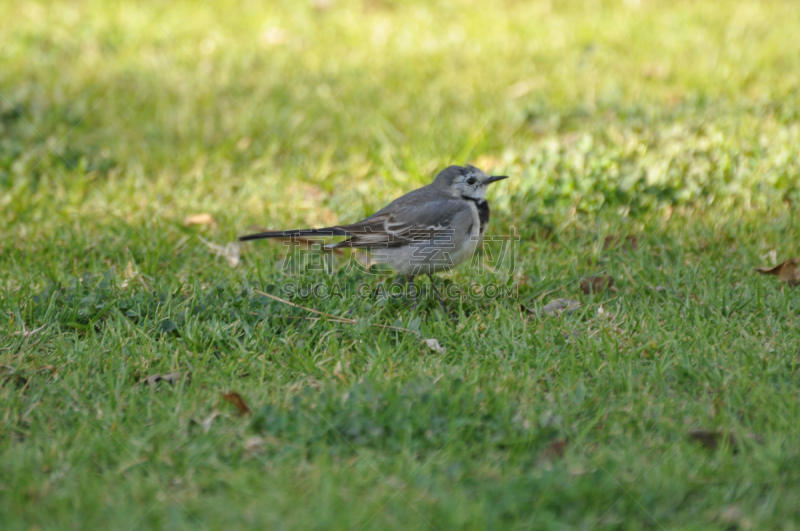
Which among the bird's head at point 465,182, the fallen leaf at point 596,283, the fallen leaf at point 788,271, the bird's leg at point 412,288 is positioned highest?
the bird's head at point 465,182

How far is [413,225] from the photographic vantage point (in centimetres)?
522

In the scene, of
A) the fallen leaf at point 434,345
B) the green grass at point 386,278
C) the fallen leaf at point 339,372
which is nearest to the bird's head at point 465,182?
the green grass at point 386,278

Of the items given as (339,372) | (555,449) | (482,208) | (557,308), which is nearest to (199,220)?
(482,208)

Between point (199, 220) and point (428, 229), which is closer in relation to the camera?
point (428, 229)

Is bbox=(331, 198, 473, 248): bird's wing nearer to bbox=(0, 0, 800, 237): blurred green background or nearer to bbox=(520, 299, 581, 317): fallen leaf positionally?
bbox=(520, 299, 581, 317): fallen leaf

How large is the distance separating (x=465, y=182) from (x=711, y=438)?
2.73 metres

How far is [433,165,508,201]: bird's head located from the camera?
547 centimetres

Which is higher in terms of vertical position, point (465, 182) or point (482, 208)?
point (465, 182)

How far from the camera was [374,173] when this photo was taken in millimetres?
7117

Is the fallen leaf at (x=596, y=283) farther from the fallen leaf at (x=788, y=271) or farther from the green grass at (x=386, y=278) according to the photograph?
the fallen leaf at (x=788, y=271)

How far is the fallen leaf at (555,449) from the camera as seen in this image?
10.7ft

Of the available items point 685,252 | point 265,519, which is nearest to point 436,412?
point 265,519

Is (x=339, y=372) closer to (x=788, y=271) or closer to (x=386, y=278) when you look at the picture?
(x=386, y=278)

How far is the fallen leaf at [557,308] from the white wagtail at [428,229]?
593mm
